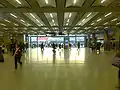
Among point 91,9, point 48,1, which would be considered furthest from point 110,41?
point 48,1

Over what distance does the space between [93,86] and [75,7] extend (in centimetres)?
811

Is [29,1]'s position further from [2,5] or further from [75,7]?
[75,7]

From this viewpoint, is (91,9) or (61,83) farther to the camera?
(91,9)

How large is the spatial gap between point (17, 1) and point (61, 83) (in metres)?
7.15

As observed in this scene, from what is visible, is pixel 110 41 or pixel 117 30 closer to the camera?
pixel 117 30

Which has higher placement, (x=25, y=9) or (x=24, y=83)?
(x=25, y=9)

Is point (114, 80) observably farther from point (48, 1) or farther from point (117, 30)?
point (117, 30)

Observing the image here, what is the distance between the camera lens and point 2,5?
14.0 meters

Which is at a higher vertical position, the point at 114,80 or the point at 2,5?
the point at 2,5

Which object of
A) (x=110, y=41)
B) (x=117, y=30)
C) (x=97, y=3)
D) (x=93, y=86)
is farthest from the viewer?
(x=110, y=41)

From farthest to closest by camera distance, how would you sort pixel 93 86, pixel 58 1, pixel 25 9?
pixel 25 9 → pixel 58 1 → pixel 93 86

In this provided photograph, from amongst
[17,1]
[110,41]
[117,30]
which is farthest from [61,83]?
[110,41]

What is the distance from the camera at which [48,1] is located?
12930 millimetres

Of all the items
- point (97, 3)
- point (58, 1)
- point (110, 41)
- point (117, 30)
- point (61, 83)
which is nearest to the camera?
point (61, 83)
